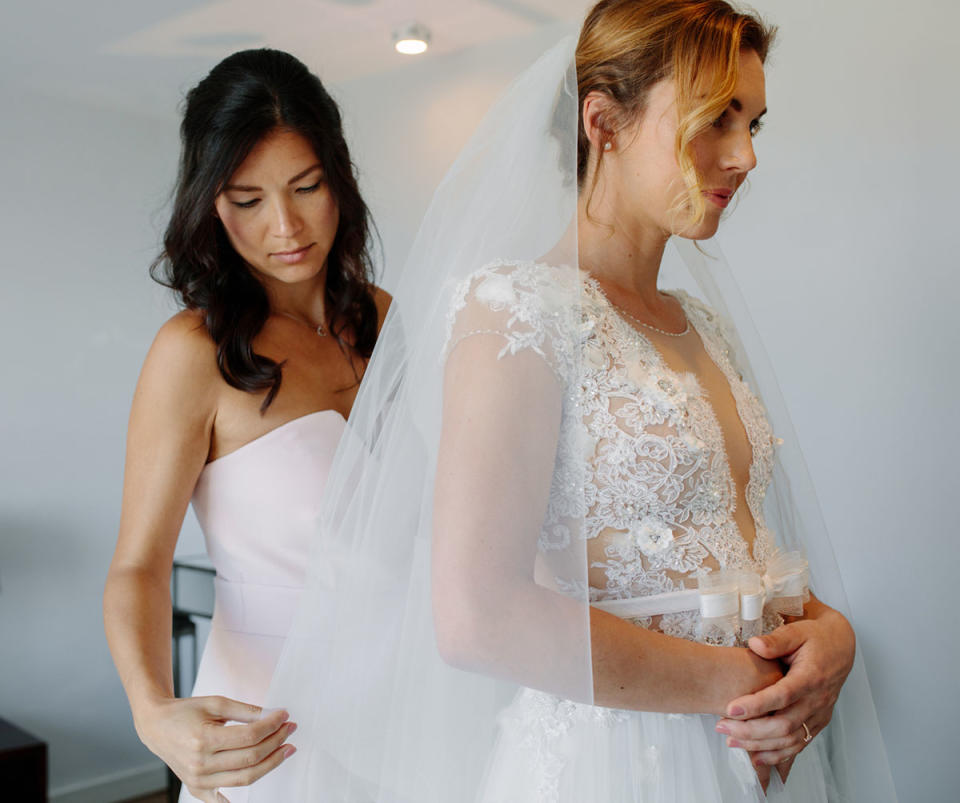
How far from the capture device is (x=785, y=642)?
1024 millimetres

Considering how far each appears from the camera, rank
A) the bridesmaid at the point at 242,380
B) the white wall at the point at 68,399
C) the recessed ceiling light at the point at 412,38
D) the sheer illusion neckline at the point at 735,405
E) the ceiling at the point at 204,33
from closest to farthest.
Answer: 1. the sheer illusion neckline at the point at 735,405
2. the bridesmaid at the point at 242,380
3. the ceiling at the point at 204,33
4. the recessed ceiling light at the point at 412,38
5. the white wall at the point at 68,399

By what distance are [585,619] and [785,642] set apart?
276 mm

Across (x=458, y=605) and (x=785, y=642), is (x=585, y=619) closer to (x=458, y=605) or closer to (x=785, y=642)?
(x=458, y=605)

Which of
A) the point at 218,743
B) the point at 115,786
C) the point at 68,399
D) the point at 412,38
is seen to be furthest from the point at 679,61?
the point at 115,786

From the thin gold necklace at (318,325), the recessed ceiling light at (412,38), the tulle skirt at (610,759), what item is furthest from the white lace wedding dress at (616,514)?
the recessed ceiling light at (412,38)

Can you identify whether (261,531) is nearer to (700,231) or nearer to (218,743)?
(218,743)

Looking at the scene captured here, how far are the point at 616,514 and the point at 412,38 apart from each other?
2.57 metres

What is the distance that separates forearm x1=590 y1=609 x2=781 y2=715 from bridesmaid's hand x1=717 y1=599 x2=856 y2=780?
1.0 inches

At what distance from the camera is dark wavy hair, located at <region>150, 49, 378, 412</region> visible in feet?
4.67

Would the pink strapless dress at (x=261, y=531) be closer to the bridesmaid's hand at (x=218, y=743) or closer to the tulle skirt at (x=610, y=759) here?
the bridesmaid's hand at (x=218, y=743)

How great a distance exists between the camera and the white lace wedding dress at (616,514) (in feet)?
3.14

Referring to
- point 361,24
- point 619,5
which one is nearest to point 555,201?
point 619,5

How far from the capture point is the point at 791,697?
0.99 m

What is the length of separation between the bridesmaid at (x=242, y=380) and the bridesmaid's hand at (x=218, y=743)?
0.81 feet
